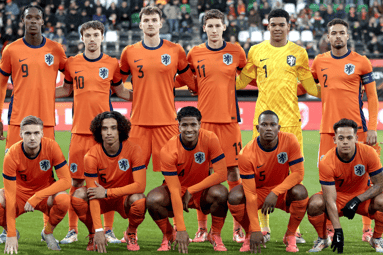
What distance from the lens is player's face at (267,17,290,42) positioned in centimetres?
542

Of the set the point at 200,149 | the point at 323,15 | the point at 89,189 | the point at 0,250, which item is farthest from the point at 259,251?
the point at 323,15

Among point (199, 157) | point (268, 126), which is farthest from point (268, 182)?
point (199, 157)

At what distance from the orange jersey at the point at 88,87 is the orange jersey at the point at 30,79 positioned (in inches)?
9.6

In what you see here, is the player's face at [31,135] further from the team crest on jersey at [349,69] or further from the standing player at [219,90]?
the team crest on jersey at [349,69]

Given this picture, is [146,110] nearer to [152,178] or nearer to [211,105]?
[211,105]

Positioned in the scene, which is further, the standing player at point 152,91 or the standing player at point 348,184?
the standing player at point 152,91

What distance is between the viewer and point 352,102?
5.49 m

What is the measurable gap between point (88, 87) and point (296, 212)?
2.45 m

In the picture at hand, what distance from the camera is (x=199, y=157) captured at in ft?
16.4

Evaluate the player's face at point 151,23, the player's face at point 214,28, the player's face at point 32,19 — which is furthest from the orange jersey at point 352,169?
the player's face at point 32,19

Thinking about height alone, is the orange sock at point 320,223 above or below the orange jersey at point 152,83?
below

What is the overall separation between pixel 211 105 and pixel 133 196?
135 centimetres

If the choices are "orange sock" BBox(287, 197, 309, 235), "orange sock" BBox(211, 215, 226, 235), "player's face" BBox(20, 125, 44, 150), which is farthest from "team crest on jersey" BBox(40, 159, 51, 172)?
"orange sock" BBox(287, 197, 309, 235)

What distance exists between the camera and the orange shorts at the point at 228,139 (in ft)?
18.1
